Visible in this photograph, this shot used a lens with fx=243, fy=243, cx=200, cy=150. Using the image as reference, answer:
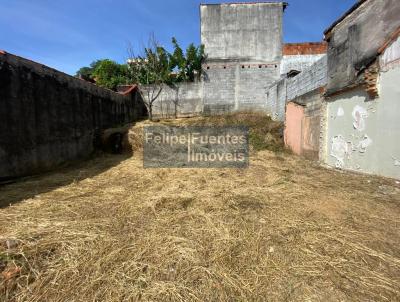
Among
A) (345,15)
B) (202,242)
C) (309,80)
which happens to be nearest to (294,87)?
(309,80)

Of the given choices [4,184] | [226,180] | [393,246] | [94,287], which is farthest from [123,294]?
[4,184]

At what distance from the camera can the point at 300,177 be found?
527cm

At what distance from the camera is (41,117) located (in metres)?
5.91

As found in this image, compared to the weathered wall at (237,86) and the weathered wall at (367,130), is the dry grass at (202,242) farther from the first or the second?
the weathered wall at (237,86)

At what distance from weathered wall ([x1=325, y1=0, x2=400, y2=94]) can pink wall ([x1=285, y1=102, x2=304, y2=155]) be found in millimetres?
1904

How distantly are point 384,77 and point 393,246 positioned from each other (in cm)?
345

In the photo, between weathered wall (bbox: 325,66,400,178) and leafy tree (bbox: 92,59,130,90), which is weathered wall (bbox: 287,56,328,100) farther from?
leafy tree (bbox: 92,59,130,90)

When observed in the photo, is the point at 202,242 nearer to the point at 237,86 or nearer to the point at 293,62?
the point at 237,86

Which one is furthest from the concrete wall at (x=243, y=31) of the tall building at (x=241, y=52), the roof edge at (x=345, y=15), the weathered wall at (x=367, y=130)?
the weathered wall at (x=367, y=130)

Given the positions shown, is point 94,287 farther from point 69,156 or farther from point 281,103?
point 281,103

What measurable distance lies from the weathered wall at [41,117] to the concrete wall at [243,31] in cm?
826

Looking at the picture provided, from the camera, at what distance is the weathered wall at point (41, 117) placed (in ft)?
16.3

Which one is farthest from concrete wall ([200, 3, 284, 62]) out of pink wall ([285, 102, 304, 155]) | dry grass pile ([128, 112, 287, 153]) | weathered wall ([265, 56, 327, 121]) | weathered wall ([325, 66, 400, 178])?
weathered wall ([325, 66, 400, 178])

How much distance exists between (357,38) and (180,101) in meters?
9.85
